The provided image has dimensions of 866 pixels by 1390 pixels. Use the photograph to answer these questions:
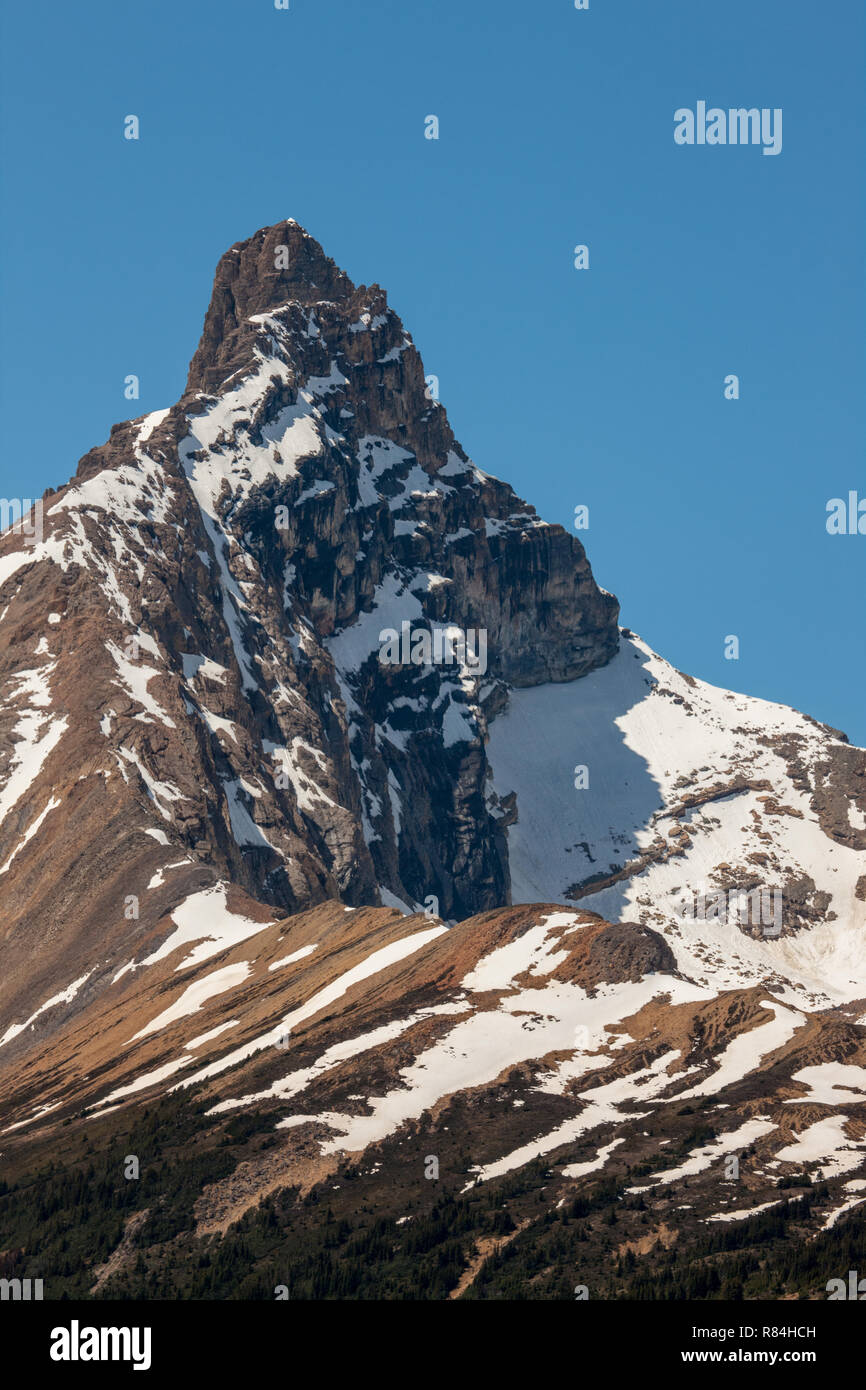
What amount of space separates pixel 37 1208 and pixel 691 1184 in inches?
1678

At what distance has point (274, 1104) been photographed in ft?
472

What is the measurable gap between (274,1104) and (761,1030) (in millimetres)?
35155

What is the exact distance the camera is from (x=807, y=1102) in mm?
133875

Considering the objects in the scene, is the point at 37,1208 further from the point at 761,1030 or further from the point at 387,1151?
the point at 761,1030
